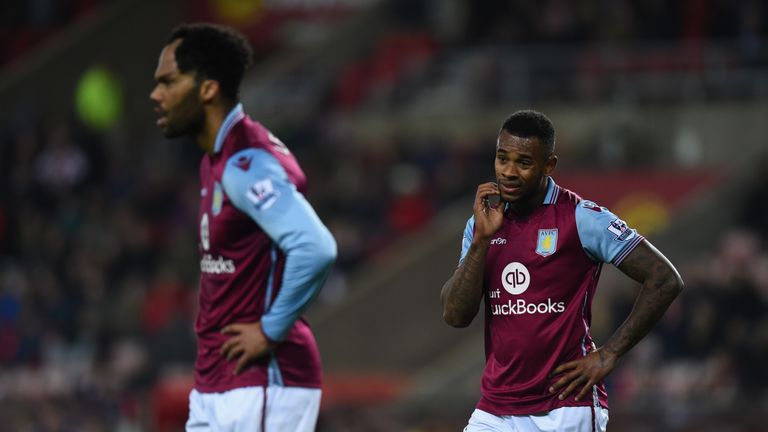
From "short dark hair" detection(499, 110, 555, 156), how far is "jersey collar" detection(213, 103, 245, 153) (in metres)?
1.07

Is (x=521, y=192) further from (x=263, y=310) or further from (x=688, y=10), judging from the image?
(x=688, y=10)

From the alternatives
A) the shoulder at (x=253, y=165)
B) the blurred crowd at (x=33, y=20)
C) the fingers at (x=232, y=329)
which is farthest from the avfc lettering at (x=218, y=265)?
the blurred crowd at (x=33, y=20)

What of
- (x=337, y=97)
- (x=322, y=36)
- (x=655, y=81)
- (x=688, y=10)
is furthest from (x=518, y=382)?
(x=322, y=36)

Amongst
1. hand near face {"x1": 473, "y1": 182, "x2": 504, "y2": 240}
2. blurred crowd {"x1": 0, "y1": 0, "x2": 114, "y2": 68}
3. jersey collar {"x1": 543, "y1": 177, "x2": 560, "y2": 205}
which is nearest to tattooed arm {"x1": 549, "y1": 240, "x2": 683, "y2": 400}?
jersey collar {"x1": 543, "y1": 177, "x2": 560, "y2": 205}

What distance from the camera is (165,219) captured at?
17.2m

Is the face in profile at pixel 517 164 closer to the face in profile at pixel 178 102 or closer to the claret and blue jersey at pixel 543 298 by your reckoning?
the claret and blue jersey at pixel 543 298

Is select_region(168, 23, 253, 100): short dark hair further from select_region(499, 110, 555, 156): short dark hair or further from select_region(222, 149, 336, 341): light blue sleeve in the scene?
select_region(499, 110, 555, 156): short dark hair

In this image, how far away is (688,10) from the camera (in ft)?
59.0

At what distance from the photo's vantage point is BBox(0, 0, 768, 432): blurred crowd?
12.5 metres

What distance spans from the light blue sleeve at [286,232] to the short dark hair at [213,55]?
41cm

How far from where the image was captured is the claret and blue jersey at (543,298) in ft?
16.6

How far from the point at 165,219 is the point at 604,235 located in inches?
503

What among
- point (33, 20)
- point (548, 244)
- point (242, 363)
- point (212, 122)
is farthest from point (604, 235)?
point (33, 20)

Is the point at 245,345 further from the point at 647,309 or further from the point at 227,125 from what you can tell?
the point at 647,309
